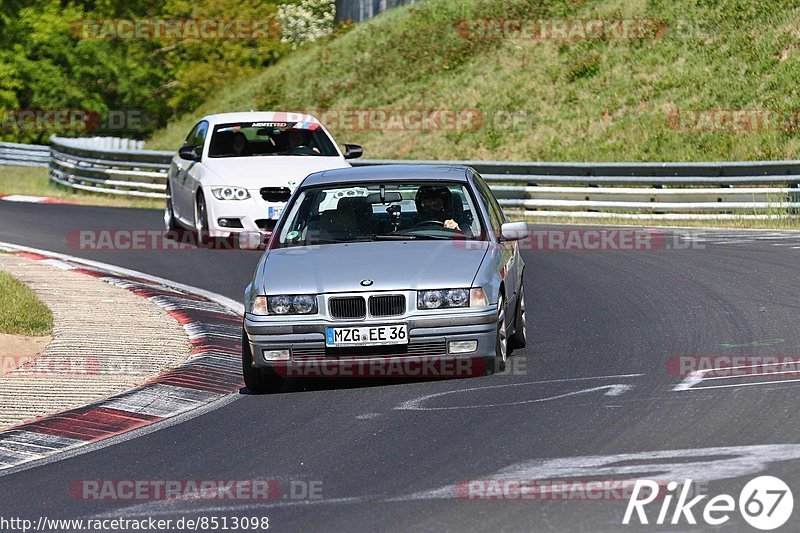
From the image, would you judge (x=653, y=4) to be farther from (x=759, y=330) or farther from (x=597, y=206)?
(x=759, y=330)

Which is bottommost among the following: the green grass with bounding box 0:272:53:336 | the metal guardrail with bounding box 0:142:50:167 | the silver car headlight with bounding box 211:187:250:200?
the metal guardrail with bounding box 0:142:50:167

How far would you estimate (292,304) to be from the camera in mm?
9523

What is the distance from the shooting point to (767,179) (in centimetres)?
2223

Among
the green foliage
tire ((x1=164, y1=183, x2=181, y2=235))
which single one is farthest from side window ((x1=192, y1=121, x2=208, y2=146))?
the green foliage

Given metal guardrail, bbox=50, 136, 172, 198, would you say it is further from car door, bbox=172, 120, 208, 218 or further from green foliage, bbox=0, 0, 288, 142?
green foliage, bbox=0, 0, 288, 142

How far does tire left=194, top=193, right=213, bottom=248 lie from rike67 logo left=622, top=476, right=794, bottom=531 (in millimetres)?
12753

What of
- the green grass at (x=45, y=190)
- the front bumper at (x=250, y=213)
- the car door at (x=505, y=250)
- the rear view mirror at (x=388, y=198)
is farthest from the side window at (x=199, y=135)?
the rear view mirror at (x=388, y=198)

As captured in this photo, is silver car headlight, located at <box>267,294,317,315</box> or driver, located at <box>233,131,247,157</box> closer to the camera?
silver car headlight, located at <box>267,294,317,315</box>

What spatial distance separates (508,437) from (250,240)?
11.6ft

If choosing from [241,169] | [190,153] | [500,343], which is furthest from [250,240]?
[190,153]

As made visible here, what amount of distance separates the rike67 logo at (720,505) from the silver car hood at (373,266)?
333 cm

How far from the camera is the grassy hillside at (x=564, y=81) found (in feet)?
113

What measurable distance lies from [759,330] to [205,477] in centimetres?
564

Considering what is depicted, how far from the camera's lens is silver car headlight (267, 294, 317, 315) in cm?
948
